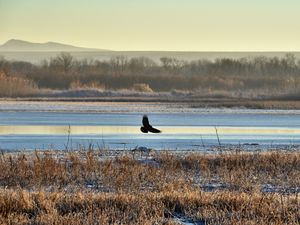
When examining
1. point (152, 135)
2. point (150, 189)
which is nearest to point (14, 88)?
point (152, 135)

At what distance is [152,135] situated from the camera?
82.4ft

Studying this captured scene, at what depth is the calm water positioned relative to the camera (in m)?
21.6

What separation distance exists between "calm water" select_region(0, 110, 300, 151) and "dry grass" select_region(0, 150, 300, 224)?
11.5ft

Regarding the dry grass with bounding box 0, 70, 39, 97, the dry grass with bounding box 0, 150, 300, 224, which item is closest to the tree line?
the dry grass with bounding box 0, 70, 39, 97

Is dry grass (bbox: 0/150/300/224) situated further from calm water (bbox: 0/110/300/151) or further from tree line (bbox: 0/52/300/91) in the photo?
tree line (bbox: 0/52/300/91)

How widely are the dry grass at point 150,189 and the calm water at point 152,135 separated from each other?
351 cm

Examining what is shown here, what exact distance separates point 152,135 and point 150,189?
40.6 ft

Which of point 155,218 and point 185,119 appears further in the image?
point 185,119

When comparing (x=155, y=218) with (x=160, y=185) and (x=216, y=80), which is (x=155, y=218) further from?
(x=216, y=80)

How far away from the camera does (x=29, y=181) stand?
44.7 ft

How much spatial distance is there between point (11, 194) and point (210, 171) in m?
5.47

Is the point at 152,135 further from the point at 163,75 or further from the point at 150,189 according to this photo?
the point at 163,75

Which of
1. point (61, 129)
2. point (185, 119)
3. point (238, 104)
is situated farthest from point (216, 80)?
point (61, 129)

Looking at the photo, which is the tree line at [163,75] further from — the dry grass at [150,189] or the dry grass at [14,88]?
the dry grass at [150,189]
